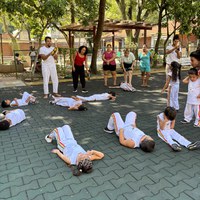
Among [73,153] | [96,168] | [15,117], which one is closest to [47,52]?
[15,117]

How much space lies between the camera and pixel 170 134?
4.12 metres

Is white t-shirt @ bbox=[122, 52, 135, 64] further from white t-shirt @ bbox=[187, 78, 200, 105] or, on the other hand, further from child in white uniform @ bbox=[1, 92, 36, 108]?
white t-shirt @ bbox=[187, 78, 200, 105]

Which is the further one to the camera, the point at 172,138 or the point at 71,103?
the point at 71,103

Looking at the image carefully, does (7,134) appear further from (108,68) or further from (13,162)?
(108,68)

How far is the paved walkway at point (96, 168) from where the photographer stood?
271cm

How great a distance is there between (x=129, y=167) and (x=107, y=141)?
3.01 ft

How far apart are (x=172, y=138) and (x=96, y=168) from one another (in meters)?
1.58

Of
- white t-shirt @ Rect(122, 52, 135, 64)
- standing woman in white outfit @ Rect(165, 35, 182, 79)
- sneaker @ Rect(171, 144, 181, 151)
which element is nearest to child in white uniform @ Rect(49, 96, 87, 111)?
standing woman in white outfit @ Rect(165, 35, 182, 79)

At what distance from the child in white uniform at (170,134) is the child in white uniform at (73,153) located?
124cm

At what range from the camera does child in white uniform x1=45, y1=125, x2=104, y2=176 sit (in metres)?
3.00

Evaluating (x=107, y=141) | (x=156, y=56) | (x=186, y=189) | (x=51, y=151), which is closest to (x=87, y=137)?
(x=107, y=141)

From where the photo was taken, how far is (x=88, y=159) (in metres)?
3.04

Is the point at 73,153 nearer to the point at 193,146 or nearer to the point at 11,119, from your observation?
the point at 193,146

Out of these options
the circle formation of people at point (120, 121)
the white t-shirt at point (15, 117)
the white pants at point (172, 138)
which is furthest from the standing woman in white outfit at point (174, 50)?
the white t-shirt at point (15, 117)
